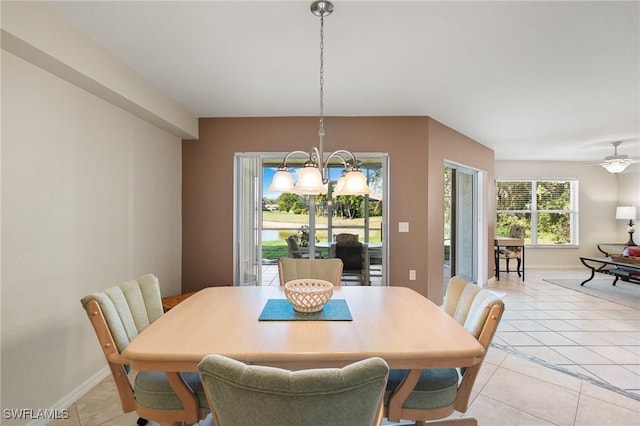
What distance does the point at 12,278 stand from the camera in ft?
5.69

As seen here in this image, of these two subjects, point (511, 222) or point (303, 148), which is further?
point (511, 222)

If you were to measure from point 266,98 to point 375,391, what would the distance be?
2.98 metres

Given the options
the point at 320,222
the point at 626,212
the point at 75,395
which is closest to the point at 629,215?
the point at 626,212

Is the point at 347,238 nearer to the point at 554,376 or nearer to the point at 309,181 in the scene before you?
the point at 554,376

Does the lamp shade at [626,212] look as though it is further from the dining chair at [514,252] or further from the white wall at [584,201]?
the dining chair at [514,252]

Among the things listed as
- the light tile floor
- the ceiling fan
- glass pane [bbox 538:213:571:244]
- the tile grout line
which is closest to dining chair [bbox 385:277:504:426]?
the light tile floor

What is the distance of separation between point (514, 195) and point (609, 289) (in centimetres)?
248

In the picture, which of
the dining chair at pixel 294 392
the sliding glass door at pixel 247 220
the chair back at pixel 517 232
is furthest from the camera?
the chair back at pixel 517 232

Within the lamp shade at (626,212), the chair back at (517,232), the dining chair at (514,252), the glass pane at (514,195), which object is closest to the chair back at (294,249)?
the dining chair at (514,252)

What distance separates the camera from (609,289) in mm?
5117

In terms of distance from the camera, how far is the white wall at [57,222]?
1.74 meters

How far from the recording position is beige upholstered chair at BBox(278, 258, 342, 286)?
2.50 metres

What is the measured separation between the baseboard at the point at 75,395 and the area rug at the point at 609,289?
6.16m

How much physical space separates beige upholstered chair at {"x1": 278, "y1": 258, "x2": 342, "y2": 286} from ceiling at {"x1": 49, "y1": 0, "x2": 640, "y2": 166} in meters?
1.58
